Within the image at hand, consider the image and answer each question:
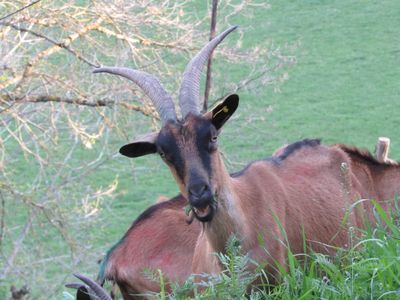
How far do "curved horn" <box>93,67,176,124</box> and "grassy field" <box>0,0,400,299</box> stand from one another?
283 inches

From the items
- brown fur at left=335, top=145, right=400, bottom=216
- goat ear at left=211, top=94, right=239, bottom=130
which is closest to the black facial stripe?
goat ear at left=211, top=94, right=239, bottom=130

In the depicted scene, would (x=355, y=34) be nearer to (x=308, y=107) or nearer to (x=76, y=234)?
(x=308, y=107)

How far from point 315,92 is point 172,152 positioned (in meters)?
14.6

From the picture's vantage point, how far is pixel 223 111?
5797 millimetres

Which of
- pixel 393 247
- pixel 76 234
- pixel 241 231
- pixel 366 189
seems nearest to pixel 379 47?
pixel 76 234

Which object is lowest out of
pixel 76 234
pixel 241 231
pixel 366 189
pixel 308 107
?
pixel 308 107

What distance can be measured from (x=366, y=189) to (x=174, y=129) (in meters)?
1.98

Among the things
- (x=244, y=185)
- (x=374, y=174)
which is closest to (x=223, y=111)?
(x=244, y=185)

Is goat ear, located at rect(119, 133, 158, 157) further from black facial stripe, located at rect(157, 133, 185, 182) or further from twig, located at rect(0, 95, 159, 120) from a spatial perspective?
twig, located at rect(0, 95, 159, 120)

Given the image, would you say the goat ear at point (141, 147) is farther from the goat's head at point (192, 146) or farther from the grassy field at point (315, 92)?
the grassy field at point (315, 92)

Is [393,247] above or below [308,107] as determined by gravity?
above

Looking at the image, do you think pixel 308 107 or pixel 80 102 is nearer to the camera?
pixel 80 102

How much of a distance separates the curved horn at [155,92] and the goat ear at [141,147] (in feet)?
0.43

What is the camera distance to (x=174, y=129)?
217 inches
